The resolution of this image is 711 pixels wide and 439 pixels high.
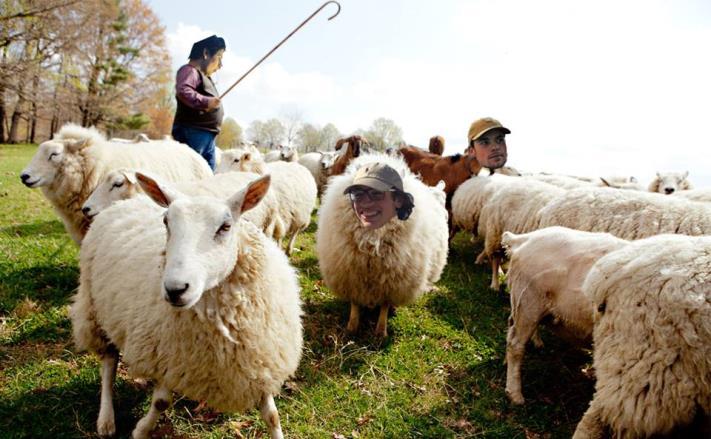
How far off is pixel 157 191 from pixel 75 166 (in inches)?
136

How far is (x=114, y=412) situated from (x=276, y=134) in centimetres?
6962

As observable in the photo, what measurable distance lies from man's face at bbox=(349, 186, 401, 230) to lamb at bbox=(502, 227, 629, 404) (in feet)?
4.59

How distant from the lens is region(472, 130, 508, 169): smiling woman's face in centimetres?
764

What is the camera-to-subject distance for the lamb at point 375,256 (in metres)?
4.40

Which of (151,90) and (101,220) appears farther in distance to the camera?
(151,90)

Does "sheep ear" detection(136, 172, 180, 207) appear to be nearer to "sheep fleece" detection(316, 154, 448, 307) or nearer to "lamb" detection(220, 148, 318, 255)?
"sheep fleece" detection(316, 154, 448, 307)

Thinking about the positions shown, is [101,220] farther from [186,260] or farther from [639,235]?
[639,235]

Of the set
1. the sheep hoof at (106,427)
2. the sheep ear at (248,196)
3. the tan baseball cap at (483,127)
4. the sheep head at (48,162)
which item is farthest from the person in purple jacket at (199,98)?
the tan baseball cap at (483,127)

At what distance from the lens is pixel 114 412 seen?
3.08 meters

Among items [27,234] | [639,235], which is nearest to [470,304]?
[639,235]

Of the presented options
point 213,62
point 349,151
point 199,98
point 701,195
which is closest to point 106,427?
point 199,98

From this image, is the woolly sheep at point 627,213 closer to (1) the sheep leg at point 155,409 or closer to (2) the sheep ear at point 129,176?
(1) the sheep leg at point 155,409

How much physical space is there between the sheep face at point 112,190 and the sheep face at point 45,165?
2.83ft

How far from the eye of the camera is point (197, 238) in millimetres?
2330
